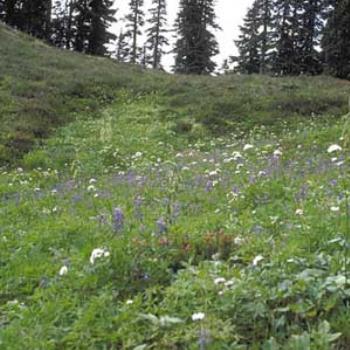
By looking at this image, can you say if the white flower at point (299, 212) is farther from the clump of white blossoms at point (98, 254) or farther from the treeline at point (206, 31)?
the treeline at point (206, 31)

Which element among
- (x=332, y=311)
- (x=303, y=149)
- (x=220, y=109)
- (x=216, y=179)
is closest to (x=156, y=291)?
(x=332, y=311)

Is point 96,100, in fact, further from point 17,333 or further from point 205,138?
point 17,333

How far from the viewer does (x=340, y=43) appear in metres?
42.4

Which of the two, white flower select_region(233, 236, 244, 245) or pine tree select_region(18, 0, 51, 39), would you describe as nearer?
white flower select_region(233, 236, 244, 245)

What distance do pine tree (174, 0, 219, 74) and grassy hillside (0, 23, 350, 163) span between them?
24.4 m

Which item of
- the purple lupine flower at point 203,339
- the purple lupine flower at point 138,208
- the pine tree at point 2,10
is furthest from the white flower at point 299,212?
the pine tree at point 2,10

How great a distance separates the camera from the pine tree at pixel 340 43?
42.2 meters

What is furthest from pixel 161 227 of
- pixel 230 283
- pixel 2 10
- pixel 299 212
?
pixel 2 10

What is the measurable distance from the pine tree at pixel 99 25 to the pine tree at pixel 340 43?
24.6 meters

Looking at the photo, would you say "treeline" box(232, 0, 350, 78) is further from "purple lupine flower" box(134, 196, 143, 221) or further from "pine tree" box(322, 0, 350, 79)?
"purple lupine flower" box(134, 196, 143, 221)

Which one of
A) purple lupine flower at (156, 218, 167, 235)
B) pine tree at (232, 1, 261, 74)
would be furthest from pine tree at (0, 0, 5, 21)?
purple lupine flower at (156, 218, 167, 235)

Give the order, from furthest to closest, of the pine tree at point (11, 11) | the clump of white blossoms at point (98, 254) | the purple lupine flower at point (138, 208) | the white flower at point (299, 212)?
the pine tree at point (11, 11) < the purple lupine flower at point (138, 208) < the white flower at point (299, 212) < the clump of white blossoms at point (98, 254)

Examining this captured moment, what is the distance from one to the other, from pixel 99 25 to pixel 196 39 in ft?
35.6

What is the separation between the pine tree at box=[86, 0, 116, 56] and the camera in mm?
56531
